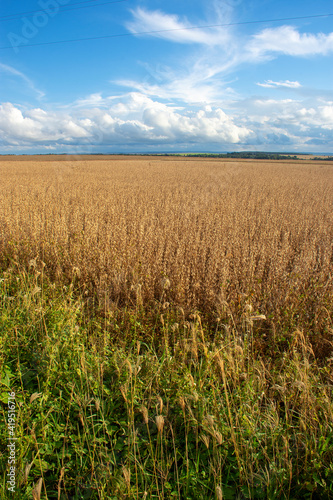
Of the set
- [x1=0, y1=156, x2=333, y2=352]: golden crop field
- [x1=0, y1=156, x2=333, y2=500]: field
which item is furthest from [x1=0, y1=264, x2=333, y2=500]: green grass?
[x1=0, y1=156, x2=333, y2=352]: golden crop field

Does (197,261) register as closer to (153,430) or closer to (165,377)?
(165,377)

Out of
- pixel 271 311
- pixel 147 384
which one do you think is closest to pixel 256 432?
pixel 147 384

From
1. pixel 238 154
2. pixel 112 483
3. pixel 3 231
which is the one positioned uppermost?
pixel 238 154

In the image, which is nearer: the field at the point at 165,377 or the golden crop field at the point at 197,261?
the field at the point at 165,377

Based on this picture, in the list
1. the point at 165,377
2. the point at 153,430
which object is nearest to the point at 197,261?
the point at 165,377

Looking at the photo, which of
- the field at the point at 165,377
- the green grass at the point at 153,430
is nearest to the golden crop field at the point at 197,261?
the field at the point at 165,377

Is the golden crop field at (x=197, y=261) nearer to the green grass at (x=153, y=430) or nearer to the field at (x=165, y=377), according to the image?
the field at (x=165, y=377)

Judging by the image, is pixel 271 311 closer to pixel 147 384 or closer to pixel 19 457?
pixel 147 384

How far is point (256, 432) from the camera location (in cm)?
195

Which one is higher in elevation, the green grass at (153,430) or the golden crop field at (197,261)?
the golden crop field at (197,261)

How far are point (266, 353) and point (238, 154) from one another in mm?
99872

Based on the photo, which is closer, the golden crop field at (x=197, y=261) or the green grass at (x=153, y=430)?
the green grass at (x=153, y=430)

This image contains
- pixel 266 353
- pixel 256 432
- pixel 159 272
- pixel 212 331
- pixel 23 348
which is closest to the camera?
pixel 256 432

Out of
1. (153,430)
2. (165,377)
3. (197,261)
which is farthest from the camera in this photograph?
(197,261)
